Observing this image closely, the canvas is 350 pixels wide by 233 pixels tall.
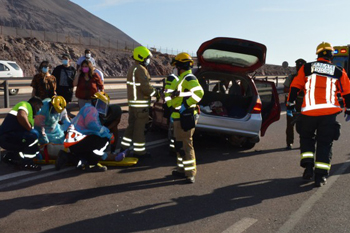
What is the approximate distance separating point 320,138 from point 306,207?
4.39ft

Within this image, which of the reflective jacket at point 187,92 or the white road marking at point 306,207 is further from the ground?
the reflective jacket at point 187,92

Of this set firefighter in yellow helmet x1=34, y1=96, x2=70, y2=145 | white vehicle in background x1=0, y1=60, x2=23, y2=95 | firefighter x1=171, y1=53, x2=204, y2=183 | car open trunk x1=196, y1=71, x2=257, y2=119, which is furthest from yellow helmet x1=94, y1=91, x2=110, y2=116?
white vehicle in background x1=0, y1=60, x2=23, y2=95

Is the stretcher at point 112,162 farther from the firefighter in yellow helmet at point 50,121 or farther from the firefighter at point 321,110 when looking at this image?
the firefighter at point 321,110

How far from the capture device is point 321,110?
574 centimetres

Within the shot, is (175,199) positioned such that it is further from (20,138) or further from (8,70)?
(8,70)

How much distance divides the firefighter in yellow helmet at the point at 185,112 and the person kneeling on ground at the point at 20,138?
2099 millimetres

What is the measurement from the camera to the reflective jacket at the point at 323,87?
18.9 ft

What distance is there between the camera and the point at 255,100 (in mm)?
7625

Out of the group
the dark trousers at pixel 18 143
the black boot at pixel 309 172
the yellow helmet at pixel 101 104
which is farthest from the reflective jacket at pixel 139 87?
the black boot at pixel 309 172

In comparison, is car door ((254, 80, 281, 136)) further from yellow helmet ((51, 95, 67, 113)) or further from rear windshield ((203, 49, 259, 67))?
yellow helmet ((51, 95, 67, 113))

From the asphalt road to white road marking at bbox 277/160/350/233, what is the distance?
10mm

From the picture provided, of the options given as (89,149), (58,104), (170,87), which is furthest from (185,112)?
(58,104)

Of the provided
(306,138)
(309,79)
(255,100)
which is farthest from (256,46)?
(306,138)

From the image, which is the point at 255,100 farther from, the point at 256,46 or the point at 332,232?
the point at 332,232
